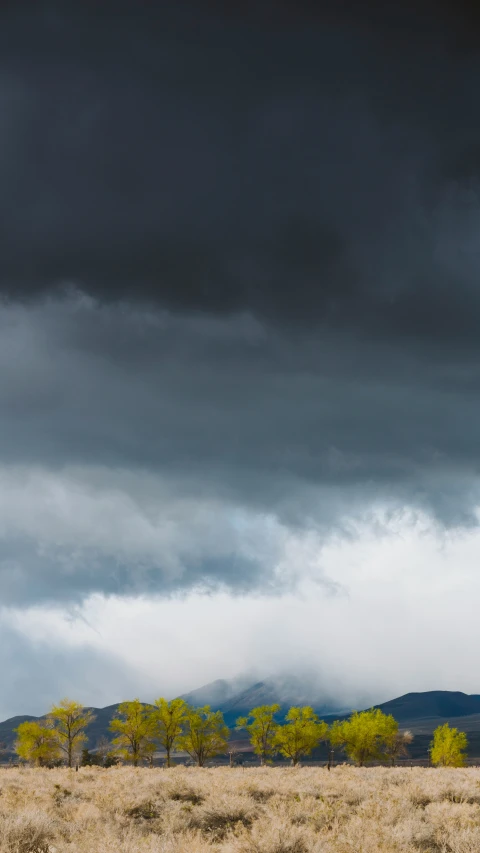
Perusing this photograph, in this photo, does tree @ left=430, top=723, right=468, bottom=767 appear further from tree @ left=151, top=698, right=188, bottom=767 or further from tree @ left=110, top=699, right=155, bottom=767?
tree @ left=110, top=699, right=155, bottom=767

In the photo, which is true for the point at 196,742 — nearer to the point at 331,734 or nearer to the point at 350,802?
the point at 331,734

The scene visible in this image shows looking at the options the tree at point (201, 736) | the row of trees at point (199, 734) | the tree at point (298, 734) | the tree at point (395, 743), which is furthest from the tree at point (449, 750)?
the tree at point (201, 736)

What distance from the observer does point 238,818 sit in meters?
16.6

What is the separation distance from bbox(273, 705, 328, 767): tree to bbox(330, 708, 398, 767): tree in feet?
9.99

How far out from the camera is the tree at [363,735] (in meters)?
97.4

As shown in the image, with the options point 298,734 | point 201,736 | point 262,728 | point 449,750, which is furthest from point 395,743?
point 201,736

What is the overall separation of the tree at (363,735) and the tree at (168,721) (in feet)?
85.5

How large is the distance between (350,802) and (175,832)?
6616 mm

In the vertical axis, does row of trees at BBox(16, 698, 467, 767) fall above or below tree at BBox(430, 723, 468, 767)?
above

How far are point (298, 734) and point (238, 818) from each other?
90115mm

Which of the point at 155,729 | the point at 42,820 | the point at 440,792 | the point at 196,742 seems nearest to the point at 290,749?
the point at 196,742

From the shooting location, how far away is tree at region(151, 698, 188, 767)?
88.8 metres

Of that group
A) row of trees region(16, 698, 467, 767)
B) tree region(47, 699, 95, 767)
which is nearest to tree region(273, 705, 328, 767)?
row of trees region(16, 698, 467, 767)

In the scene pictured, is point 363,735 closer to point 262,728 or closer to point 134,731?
point 262,728
